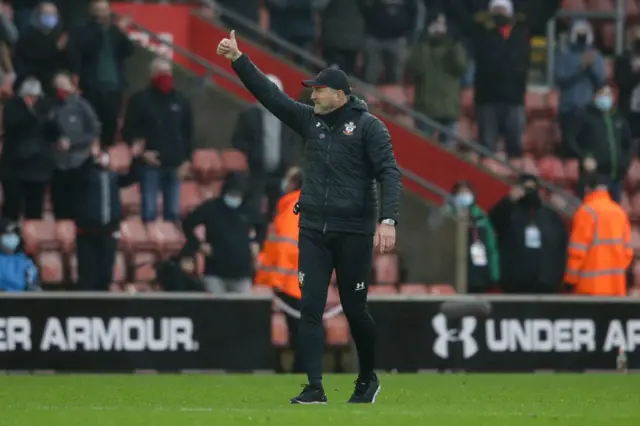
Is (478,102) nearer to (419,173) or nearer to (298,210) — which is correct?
(419,173)

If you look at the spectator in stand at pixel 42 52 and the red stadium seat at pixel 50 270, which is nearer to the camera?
the red stadium seat at pixel 50 270

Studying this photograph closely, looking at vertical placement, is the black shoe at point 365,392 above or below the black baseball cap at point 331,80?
below

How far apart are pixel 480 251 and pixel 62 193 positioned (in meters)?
4.52

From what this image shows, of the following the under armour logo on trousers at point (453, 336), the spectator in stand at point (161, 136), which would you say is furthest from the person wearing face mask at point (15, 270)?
the under armour logo on trousers at point (453, 336)

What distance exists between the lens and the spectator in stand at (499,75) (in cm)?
2291

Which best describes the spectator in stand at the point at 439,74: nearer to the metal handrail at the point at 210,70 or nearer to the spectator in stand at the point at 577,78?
the metal handrail at the point at 210,70

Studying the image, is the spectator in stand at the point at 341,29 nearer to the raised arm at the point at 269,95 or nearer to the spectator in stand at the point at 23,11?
the spectator in stand at the point at 23,11

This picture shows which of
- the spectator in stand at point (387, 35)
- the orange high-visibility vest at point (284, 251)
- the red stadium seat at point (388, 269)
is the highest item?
the spectator in stand at point (387, 35)

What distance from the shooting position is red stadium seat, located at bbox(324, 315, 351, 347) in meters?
17.2

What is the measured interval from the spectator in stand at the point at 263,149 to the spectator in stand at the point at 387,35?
3.01 m

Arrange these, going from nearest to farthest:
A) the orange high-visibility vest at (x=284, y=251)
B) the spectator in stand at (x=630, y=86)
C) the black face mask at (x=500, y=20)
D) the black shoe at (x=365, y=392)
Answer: the black shoe at (x=365, y=392), the orange high-visibility vest at (x=284, y=251), the black face mask at (x=500, y=20), the spectator in stand at (x=630, y=86)

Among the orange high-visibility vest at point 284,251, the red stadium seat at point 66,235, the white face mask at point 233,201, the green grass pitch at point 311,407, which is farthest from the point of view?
the red stadium seat at point 66,235

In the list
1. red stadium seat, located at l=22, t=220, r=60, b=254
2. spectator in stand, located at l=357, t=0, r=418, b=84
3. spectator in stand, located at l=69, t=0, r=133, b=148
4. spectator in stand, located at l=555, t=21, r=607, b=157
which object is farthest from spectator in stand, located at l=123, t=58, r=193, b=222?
spectator in stand, located at l=555, t=21, r=607, b=157

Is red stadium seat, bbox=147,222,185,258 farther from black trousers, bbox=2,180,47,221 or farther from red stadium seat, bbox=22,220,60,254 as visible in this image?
black trousers, bbox=2,180,47,221
